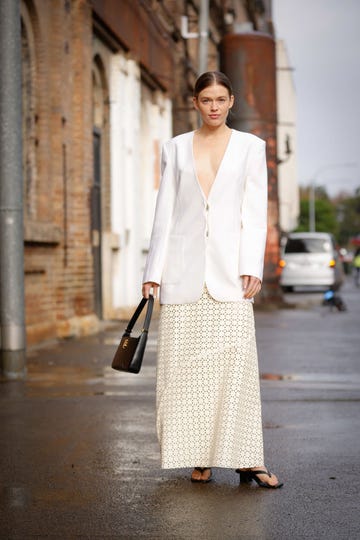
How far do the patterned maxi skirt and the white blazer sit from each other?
11 centimetres

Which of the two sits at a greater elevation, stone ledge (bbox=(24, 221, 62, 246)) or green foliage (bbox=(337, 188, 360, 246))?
green foliage (bbox=(337, 188, 360, 246))

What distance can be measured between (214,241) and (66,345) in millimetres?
9095

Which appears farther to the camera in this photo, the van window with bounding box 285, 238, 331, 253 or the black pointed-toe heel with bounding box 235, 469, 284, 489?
the van window with bounding box 285, 238, 331, 253

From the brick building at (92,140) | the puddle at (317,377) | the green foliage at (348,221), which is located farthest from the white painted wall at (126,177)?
the green foliage at (348,221)

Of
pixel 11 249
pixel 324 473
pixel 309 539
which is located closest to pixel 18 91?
pixel 11 249

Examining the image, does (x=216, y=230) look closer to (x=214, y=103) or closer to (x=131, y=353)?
(x=214, y=103)

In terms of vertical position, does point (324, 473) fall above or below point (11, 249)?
below

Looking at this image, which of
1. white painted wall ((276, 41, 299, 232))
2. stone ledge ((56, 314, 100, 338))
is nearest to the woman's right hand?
stone ledge ((56, 314, 100, 338))

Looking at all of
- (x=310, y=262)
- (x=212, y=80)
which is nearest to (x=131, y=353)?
(x=212, y=80)

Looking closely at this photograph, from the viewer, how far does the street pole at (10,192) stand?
1052 cm

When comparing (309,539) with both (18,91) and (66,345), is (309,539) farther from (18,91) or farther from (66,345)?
(66,345)

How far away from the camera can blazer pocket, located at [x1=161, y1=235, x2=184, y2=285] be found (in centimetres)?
610

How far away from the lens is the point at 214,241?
6051mm

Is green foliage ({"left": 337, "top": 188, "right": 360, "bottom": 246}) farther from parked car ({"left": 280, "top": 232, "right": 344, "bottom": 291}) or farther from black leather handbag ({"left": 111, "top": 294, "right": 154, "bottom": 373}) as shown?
black leather handbag ({"left": 111, "top": 294, "right": 154, "bottom": 373})
